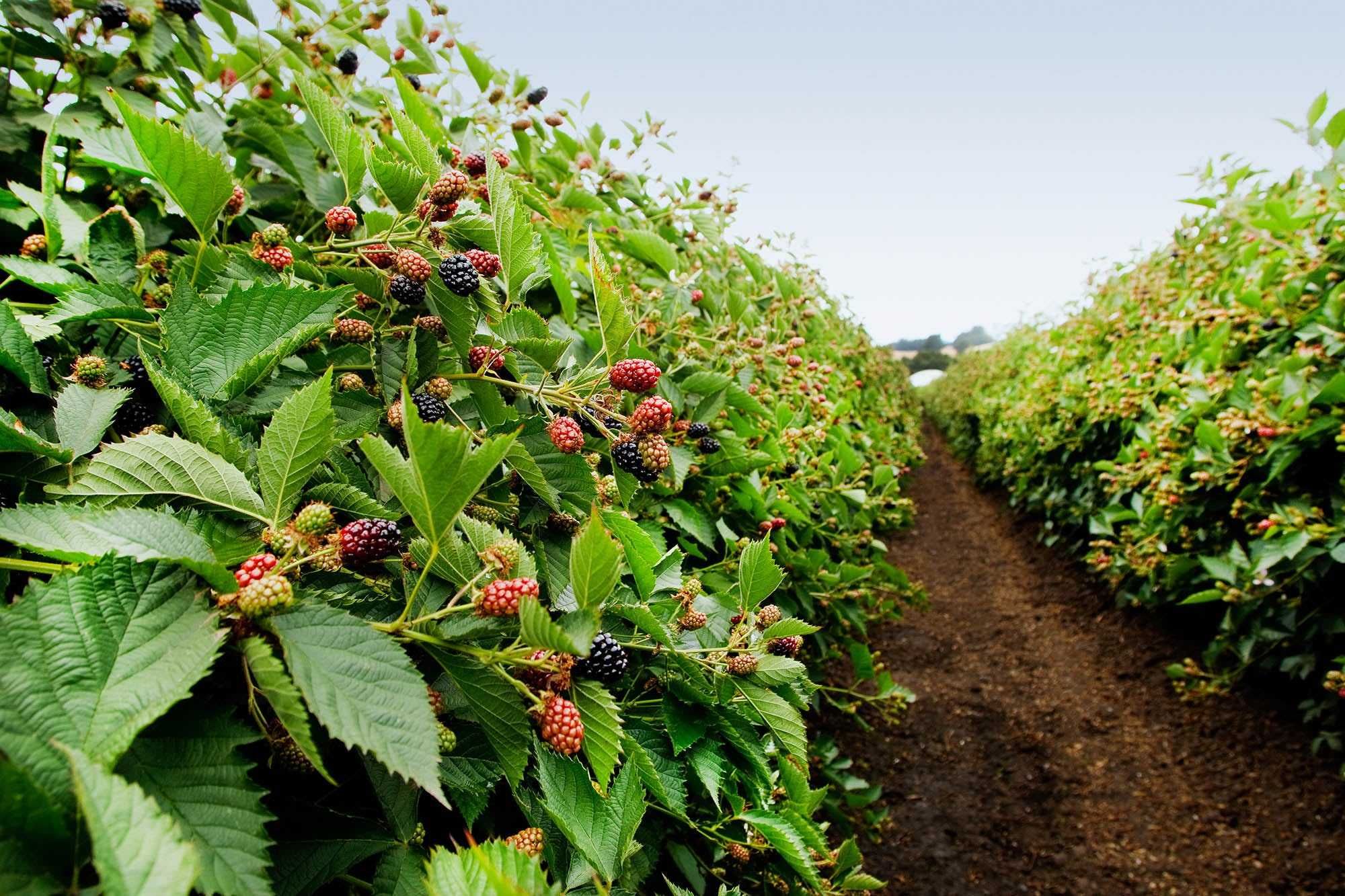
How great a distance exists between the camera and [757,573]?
1.07 meters

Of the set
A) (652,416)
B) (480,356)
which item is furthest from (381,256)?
(652,416)

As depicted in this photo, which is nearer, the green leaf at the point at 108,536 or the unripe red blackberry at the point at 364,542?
the green leaf at the point at 108,536

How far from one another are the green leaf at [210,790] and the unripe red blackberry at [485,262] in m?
0.62

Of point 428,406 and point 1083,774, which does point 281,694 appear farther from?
point 1083,774

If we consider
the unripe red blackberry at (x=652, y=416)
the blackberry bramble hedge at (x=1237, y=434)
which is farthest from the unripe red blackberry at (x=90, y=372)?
the blackberry bramble hedge at (x=1237, y=434)

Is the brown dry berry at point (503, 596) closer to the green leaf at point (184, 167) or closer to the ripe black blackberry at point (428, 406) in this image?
the ripe black blackberry at point (428, 406)

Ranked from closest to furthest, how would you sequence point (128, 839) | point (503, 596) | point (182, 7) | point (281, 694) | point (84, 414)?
point (128, 839), point (281, 694), point (503, 596), point (84, 414), point (182, 7)

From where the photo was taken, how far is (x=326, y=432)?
25.8 inches

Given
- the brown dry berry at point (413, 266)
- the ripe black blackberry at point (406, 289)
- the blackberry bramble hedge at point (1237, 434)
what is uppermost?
the brown dry berry at point (413, 266)

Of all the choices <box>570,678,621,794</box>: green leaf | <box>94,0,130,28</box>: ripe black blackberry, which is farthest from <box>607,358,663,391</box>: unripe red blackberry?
<box>94,0,130,28</box>: ripe black blackberry

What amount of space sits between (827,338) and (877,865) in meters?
3.30

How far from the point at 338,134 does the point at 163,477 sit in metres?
0.51

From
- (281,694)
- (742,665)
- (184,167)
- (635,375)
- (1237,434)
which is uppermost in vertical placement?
(184,167)

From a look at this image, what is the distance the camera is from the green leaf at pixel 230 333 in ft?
2.51
